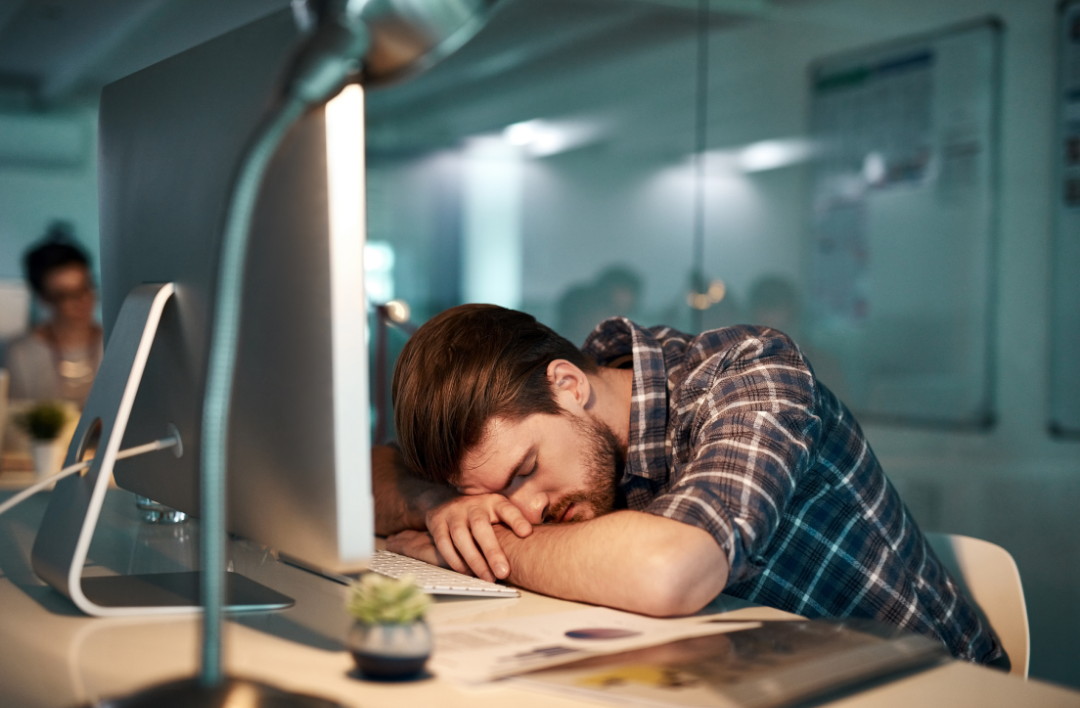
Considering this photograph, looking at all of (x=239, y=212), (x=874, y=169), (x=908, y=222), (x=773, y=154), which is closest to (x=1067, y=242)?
(x=908, y=222)

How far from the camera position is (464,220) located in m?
3.07

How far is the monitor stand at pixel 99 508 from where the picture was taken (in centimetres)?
81

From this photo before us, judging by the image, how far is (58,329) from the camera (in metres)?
2.97

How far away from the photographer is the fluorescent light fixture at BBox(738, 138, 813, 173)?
2744 mm

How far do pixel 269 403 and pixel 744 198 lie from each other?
2.38 metres

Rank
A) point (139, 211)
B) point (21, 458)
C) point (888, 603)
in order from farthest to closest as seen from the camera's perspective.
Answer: point (21, 458) → point (888, 603) → point (139, 211)

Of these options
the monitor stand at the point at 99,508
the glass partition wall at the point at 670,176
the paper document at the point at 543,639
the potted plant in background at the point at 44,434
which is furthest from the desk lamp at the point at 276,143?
the glass partition wall at the point at 670,176

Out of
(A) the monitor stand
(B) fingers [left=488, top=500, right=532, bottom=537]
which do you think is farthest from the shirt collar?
(A) the monitor stand

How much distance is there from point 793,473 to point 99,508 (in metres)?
0.68

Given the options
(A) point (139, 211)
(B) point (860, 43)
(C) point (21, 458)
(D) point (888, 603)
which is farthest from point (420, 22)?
(B) point (860, 43)

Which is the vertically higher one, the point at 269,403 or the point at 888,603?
the point at 269,403

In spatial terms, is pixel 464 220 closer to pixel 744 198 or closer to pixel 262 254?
pixel 744 198

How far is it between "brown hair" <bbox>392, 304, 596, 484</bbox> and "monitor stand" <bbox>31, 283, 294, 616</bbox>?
0.28 m

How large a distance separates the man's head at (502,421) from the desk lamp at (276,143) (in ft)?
1.72
